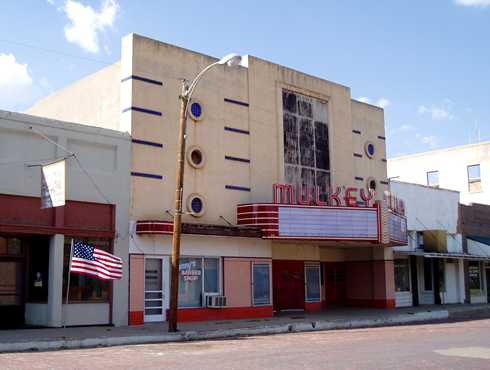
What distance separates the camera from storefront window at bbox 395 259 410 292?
36469 millimetres

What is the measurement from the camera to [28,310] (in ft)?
72.2

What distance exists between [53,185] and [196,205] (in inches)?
299

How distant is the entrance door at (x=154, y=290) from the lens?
2386 centimetres

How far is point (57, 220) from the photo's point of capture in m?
21.5

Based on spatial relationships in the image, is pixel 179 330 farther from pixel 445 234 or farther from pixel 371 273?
pixel 445 234

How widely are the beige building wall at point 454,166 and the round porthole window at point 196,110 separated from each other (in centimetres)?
2419

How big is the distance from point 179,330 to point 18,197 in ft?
22.0

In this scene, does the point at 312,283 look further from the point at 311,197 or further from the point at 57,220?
the point at 57,220

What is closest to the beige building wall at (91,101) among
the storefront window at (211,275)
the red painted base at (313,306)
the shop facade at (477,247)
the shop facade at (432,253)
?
the storefront window at (211,275)

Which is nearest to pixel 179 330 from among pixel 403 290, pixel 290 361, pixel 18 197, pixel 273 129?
pixel 18 197

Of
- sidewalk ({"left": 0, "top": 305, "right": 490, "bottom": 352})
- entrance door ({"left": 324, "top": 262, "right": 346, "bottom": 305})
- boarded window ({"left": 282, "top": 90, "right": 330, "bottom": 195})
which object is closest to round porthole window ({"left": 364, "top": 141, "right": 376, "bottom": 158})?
boarded window ({"left": 282, "top": 90, "right": 330, "bottom": 195})

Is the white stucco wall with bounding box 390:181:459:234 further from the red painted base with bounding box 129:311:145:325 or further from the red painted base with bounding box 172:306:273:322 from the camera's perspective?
the red painted base with bounding box 129:311:145:325

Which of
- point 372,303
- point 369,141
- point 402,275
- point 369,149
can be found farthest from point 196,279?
point 402,275

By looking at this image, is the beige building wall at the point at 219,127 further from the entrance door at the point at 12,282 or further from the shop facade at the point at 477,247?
the shop facade at the point at 477,247
